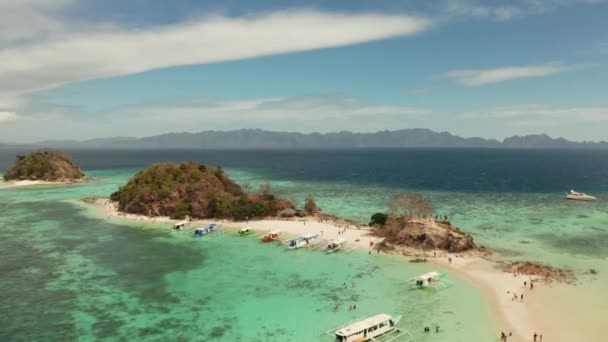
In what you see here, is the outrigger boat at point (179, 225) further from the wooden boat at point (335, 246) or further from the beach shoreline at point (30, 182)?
the beach shoreline at point (30, 182)

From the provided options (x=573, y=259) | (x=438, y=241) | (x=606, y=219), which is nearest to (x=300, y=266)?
(x=438, y=241)

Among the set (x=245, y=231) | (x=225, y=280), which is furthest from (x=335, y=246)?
(x=225, y=280)

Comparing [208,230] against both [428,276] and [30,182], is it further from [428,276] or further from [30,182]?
[30,182]

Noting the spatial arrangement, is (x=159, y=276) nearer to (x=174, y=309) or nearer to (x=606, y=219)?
(x=174, y=309)

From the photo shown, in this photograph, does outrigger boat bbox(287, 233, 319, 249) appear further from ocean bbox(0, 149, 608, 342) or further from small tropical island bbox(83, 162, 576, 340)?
ocean bbox(0, 149, 608, 342)

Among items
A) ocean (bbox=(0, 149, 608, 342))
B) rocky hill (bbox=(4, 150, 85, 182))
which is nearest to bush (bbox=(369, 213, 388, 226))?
ocean (bbox=(0, 149, 608, 342))
